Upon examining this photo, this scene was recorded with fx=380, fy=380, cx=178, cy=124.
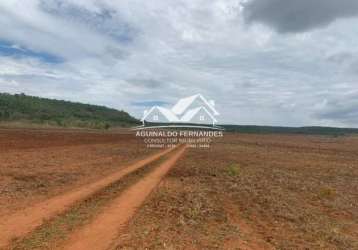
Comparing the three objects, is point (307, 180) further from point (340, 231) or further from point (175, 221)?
point (175, 221)

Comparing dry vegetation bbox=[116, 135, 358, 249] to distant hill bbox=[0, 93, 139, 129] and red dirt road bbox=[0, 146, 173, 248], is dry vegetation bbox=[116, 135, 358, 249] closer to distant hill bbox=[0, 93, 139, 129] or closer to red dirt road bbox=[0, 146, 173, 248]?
red dirt road bbox=[0, 146, 173, 248]

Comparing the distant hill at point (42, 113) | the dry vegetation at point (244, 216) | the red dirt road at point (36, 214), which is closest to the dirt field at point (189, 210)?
the dry vegetation at point (244, 216)

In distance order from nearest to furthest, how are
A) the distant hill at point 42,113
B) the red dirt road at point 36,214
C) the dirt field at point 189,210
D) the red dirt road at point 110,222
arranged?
the red dirt road at point 110,222
the dirt field at point 189,210
the red dirt road at point 36,214
the distant hill at point 42,113

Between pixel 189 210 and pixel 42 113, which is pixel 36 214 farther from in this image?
pixel 42 113

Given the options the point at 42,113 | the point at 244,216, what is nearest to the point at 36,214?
the point at 244,216

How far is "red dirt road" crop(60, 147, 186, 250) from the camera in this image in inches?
301

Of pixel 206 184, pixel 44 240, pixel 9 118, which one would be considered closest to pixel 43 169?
pixel 206 184

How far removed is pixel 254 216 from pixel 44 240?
5.79m

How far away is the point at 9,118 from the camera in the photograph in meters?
104

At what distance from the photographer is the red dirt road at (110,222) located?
7637 millimetres

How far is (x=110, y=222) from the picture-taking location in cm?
938

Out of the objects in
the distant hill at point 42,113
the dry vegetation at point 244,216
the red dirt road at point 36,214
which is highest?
the distant hill at point 42,113

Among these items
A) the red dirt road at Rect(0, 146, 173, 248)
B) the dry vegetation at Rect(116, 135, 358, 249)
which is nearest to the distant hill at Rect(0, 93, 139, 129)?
the dry vegetation at Rect(116, 135, 358, 249)

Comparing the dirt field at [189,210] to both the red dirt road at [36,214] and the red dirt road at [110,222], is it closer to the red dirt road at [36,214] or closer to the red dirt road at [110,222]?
the red dirt road at [110,222]
